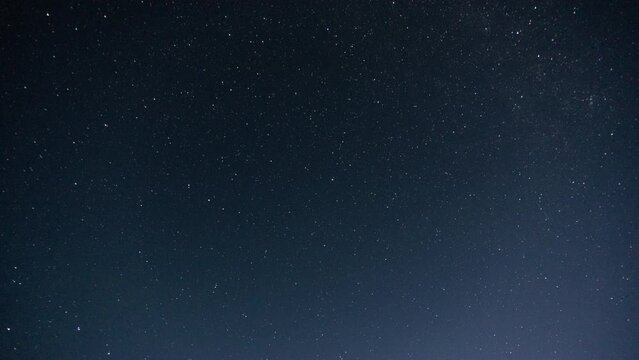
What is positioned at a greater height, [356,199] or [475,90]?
[475,90]

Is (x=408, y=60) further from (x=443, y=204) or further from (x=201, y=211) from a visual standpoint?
(x=201, y=211)

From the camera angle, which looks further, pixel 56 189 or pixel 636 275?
pixel 636 275

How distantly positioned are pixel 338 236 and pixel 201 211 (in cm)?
21

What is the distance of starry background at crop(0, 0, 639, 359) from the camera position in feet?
1.97

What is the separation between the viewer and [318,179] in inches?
26.0

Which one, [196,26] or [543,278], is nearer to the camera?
[196,26]

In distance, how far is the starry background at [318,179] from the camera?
60 centimetres

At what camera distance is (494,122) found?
0.68m

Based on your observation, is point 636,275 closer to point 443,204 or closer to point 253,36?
point 443,204

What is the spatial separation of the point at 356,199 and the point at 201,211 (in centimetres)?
23

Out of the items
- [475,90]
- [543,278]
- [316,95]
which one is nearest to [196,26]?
[316,95]

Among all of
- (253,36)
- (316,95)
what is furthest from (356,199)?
(253,36)

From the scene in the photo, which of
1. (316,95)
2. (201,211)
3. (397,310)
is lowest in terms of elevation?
(397,310)

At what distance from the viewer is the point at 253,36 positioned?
615 mm
